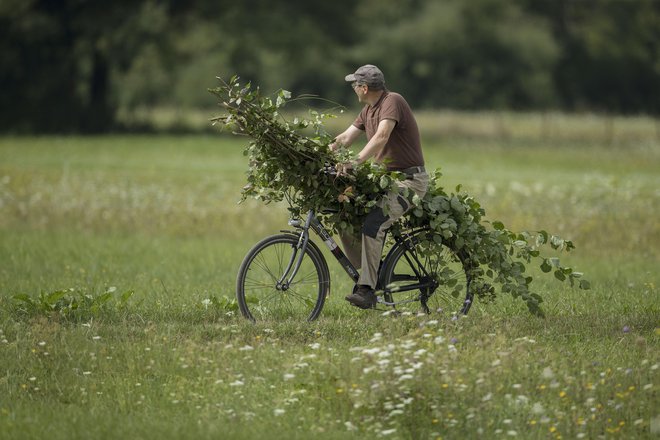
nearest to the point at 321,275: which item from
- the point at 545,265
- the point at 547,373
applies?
the point at 545,265

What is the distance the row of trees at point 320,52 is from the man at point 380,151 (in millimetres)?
34856

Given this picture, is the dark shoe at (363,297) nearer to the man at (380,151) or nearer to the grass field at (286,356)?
the man at (380,151)

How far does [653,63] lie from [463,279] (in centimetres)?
7358

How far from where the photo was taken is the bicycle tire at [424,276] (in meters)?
9.34

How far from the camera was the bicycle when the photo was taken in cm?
909

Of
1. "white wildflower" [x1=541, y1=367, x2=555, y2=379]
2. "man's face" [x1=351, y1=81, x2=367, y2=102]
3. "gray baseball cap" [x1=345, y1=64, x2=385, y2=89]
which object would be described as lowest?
"white wildflower" [x1=541, y1=367, x2=555, y2=379]

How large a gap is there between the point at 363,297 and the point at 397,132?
146cm

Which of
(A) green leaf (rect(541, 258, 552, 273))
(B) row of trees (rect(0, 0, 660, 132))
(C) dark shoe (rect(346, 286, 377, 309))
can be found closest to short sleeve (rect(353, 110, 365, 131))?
(C) dark shoe (rect(346, 286, 377, 309))

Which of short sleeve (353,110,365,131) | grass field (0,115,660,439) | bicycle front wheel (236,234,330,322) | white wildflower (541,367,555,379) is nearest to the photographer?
grass field (0,115,660,439)

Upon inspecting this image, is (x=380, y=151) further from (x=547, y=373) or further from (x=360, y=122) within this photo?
(x=547, y=373)

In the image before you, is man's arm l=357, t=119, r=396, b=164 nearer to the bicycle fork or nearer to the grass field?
the bicycle fork

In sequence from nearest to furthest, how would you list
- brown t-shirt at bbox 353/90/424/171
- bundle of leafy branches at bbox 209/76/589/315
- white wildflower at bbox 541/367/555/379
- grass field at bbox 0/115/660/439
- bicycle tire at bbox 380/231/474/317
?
grass field at bbox 0/115/660/439 < white wildflower at bbox 541/367/555/379 < bundle of leafy branches at bbox 209/76/589/315 < brown t-shirt at bbox 353/90/424/171 < bicycle tire at bbox 380/231/474/317

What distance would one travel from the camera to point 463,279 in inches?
380

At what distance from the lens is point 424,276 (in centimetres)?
959
